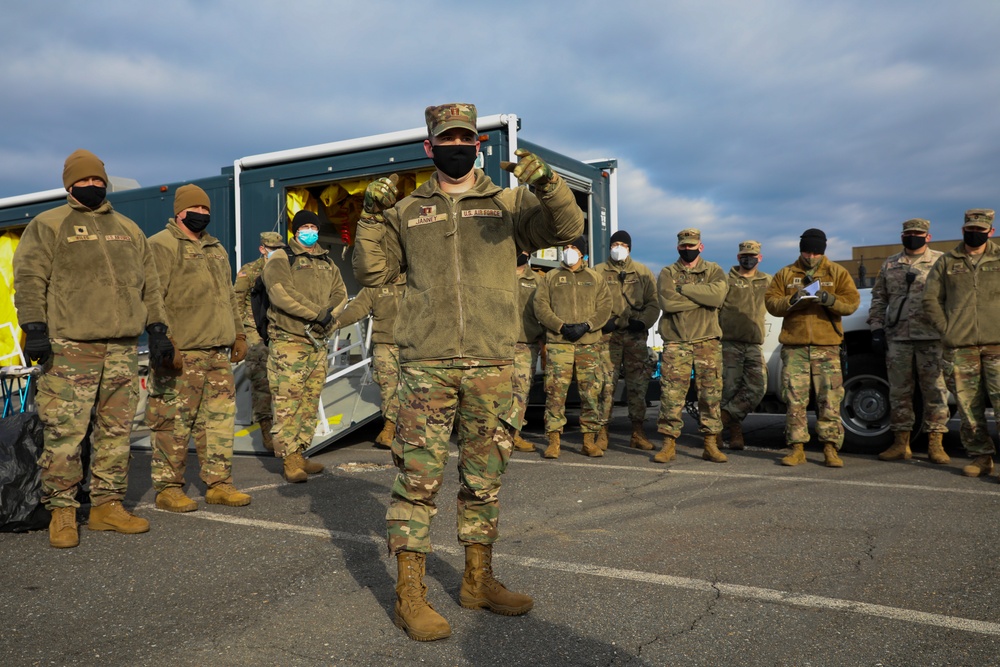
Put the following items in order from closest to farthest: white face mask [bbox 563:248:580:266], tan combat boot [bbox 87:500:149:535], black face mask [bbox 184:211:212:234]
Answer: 1. tan combat boot [bbox 87:500:149:535]
2. black face mask [bbox 184:211:212:234]
3. white face mask [bbox 563:248:580:266]

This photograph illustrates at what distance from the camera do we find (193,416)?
5266 millimetres

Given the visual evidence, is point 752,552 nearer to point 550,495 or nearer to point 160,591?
point 550,495

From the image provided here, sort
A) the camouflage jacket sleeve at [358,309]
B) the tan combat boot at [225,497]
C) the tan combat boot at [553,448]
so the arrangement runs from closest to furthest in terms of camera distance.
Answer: the tan combat boot at [225,497], the tan combat boot at [553,448], the camouflage jacket sleeve at [358,309]

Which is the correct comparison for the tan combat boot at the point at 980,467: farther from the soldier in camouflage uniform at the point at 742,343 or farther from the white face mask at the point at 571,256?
the white face mask at the point at 571,256

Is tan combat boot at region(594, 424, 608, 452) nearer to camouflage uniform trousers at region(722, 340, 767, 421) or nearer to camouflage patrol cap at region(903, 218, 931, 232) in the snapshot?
camouflage uniform trousers at region(722, 340, 767, 421)

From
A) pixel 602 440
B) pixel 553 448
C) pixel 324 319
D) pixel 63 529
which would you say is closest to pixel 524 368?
pixel 553 448

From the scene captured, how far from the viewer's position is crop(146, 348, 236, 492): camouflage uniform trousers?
199 inches

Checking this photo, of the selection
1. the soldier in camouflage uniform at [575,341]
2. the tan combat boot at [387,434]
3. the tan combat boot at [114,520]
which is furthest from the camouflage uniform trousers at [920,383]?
the tan combat boot at [114,520]

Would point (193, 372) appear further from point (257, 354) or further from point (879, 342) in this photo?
point (879, 342)

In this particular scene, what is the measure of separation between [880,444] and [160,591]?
610cm

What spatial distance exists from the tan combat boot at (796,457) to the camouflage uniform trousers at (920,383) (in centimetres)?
97

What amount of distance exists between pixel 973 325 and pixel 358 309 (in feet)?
17.1

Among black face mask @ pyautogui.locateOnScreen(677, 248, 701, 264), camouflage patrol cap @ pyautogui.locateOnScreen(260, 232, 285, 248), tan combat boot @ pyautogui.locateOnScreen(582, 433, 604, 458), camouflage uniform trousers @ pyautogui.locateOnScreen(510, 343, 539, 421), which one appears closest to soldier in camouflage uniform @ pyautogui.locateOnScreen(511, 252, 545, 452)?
camouflage uniform trousers @ pyautogui.locateOnScreen(510, 343, 539, 421)

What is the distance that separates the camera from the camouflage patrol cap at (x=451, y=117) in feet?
10.3
